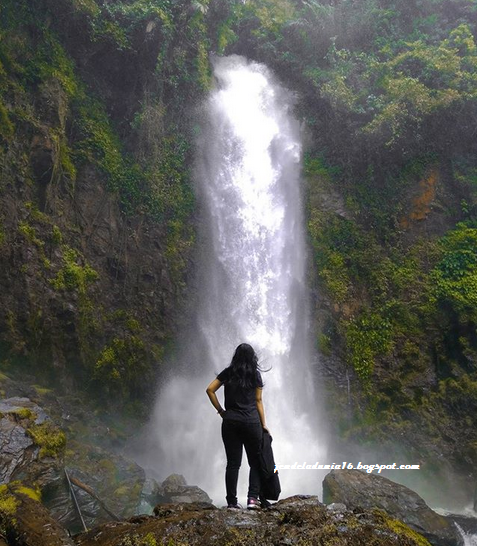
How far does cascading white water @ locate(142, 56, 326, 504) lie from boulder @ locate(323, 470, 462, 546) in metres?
1.82

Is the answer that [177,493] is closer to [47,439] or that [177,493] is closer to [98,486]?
[98,486]

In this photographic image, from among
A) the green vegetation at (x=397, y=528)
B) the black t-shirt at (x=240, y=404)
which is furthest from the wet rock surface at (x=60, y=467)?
the green vegetation at (x=397, y=528)

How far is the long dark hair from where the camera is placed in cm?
402

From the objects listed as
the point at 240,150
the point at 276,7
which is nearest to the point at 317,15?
the point at 276,7

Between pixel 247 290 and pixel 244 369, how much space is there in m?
8.92

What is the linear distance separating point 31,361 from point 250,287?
5.97m

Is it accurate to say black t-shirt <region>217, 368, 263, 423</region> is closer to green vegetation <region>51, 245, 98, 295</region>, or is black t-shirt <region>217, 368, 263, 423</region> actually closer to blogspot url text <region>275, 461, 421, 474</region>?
blogspot url text <region>275, 461, 421, 474</region>

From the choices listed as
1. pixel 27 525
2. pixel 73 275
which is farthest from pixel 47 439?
pixel 73 275

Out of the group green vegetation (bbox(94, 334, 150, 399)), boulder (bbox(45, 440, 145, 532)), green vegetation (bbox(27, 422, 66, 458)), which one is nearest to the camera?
boulder (bbox(45, 440, 145, 532))

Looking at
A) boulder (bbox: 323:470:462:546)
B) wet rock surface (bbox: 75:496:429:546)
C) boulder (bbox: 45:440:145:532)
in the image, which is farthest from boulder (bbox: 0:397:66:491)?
boulder (bbox: 323:470:462:546)

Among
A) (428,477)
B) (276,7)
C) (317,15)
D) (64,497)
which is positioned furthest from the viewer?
(276,7)

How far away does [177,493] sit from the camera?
8336 millimetres

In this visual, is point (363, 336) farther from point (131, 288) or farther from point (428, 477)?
point (131, 288)

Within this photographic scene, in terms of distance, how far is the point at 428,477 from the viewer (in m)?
10.8
